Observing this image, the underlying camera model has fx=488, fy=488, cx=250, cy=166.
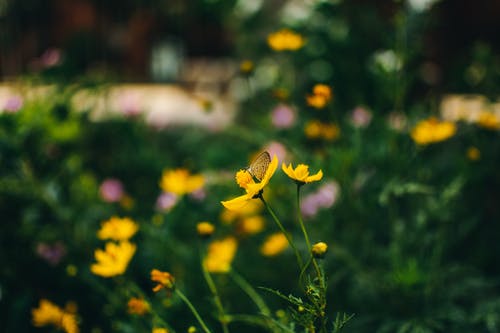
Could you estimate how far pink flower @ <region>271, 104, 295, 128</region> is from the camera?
5.97ft

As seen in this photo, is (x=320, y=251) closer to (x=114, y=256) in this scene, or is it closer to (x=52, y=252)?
(x=114, y=256)

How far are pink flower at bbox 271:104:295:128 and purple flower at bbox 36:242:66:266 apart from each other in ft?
2.78

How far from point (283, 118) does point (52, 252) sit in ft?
3.03

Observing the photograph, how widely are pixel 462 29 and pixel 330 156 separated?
2.78 m

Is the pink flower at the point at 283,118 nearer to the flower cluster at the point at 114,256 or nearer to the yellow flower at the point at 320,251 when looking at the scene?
the flower cluster at the point at 114,256

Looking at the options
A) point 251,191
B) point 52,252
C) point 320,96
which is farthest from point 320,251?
point 52,252

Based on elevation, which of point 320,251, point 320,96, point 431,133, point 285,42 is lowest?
point 320,251

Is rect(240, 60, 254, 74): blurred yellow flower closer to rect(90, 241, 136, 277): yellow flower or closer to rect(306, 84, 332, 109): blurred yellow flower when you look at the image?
rect(306, 84, 332, 109): blurred yellow flower

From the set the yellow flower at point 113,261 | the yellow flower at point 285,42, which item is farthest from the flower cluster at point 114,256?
the yellow flower at point 285,42

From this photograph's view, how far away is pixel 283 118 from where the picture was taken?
1.84 m

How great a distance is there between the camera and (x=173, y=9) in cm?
512

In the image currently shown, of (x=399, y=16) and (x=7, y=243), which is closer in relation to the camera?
(x=399, y=16)

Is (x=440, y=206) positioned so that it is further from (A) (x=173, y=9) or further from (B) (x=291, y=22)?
(A) (x=173, y=9)

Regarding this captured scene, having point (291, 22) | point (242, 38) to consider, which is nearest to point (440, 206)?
point (291, 22)
